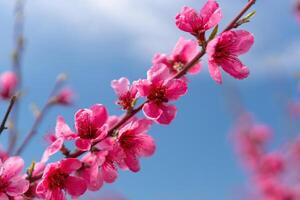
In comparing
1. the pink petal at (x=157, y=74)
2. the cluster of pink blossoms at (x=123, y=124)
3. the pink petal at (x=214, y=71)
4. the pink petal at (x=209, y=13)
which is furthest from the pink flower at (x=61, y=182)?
the pink petal at (x=209, y=13)

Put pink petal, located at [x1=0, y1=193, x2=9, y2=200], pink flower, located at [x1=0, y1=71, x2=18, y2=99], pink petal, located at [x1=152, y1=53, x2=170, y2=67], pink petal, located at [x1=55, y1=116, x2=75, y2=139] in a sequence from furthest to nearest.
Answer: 1. pink flower, located at [x1=0, y1=71, x2=18, y2=99]
2. pink petal, located at [x1=152, y1=53, x2=170, y2=67]
3. pink petal, located at [x1=55, y1=116, x2=75, y2=139]
4. pink petal, located at [x1=0, y1=193, x2=9, y2=200]

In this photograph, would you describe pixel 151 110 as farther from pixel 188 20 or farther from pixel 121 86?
pixel 188 20

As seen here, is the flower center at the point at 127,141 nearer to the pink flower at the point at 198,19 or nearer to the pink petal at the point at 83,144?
the pink petal at the point at 83,144

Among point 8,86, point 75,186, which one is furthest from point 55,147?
point 8,86

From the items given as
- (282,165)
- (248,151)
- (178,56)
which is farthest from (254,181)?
(178,56)

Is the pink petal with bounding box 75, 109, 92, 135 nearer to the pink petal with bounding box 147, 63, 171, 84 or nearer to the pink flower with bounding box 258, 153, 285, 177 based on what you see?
the pink petal with bounding box 147, 63, 171, 84

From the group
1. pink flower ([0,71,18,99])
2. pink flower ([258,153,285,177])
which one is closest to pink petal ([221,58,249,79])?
pink flower ([0,71,18,99])

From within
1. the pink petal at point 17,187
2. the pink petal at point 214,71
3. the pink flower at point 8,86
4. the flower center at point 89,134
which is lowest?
the pink petal at point 17,187
